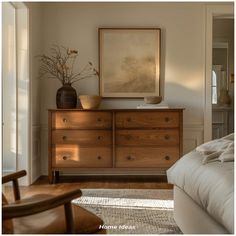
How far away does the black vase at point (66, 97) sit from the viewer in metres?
4.36

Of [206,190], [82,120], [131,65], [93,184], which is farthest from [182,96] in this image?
[206,190]

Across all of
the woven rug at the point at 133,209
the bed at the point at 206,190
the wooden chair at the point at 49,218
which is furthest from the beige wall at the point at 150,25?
the wooden chair at the point at 49,218

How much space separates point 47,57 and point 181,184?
9.94 feet

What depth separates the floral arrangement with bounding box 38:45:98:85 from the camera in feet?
15.3

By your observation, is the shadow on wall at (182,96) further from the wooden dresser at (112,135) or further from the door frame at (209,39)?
the wooden dresser at (112,135)

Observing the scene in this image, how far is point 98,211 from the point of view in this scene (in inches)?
115

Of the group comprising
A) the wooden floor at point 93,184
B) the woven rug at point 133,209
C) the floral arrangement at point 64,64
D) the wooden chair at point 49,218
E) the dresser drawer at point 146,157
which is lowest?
the wooden floor at point 93,184

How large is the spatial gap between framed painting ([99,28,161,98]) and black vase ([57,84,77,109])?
0.44 meters

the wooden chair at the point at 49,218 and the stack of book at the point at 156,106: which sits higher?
the stack of book at the point at 156,106

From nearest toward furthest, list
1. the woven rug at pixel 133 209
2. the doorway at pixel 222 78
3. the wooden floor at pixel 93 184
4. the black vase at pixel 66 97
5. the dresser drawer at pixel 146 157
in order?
1. the woven rug at pixel 133 209
2. the wooden floor at pixel 93 184
3. the dresser drawer at pixel 146 157
4. the black vase at pixel 66 97
5. the doorway at pixel 222 78

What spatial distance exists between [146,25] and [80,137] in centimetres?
175

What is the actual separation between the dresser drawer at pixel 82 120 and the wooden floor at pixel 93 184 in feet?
2.21

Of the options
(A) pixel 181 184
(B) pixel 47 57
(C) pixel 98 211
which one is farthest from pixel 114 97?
(A) pixel 181 184

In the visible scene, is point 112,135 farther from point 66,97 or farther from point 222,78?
point 222,78
